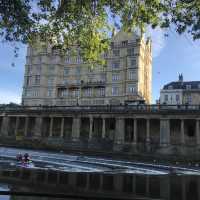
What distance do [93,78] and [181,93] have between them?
2940 cm

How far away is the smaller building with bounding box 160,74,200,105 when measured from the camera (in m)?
86.1

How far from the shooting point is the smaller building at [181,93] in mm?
86062

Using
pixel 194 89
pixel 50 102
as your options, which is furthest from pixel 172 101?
pixel 50 102

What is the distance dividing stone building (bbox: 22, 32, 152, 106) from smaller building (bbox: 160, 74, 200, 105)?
22.6ft

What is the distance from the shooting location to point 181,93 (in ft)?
286

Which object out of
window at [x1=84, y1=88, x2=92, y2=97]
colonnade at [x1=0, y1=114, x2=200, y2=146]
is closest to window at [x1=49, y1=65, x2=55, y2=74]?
window at [x1=84, y1=88, x2=92, y2=97]

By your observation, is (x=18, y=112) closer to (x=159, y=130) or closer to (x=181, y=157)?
(x=159, y=130)

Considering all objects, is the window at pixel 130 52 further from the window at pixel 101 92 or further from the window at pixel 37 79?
the window at pixel 37 79

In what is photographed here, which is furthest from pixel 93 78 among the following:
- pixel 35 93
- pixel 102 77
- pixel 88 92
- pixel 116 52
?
pixel 35 93

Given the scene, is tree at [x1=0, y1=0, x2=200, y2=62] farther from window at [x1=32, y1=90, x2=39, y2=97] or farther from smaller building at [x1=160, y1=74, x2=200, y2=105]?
smaller building at [x1=160, y1=74, x2=200, y2=105]

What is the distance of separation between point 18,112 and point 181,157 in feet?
113

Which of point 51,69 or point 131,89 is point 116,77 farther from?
point 51,69

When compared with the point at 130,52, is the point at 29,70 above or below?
below

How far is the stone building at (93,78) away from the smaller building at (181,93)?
6891 millimetres
